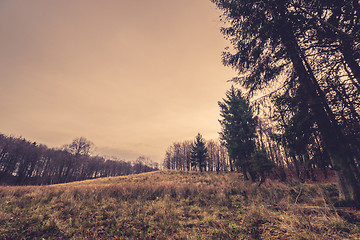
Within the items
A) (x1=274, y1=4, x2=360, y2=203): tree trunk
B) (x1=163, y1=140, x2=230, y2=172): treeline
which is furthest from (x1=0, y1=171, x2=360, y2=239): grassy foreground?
(x1=163, y1=140, x2=230, y2=172): treeline

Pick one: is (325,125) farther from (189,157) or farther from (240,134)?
(189,157)

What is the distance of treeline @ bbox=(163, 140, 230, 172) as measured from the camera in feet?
180

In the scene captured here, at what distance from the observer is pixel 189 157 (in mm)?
58906

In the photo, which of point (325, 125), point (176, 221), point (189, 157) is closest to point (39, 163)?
point (189, 157)

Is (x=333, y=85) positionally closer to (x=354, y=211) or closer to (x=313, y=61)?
(x=313, y=61)

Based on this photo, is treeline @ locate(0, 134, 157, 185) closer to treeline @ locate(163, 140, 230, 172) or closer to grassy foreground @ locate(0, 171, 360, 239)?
treeline @ locate(163, 140, 230, 172)

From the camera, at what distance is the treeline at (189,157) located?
5497cm

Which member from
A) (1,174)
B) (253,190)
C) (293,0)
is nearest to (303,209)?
(253,190)

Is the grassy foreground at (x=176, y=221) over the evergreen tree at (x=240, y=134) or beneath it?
beneath

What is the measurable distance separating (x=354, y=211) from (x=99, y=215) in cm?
896

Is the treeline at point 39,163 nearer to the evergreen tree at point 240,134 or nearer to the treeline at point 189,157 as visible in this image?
the treeline at point 189,157

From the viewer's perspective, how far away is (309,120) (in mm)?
5238

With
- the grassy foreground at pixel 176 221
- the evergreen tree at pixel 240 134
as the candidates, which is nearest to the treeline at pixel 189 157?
the evergreen tree at pixel 240 134

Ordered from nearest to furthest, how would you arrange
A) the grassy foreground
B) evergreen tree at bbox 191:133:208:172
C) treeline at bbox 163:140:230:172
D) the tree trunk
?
the grassy foreground → the tree trunk → evergreen tree at bbox 191:133:208:172 → treeline at bbox 163:140:230:172
